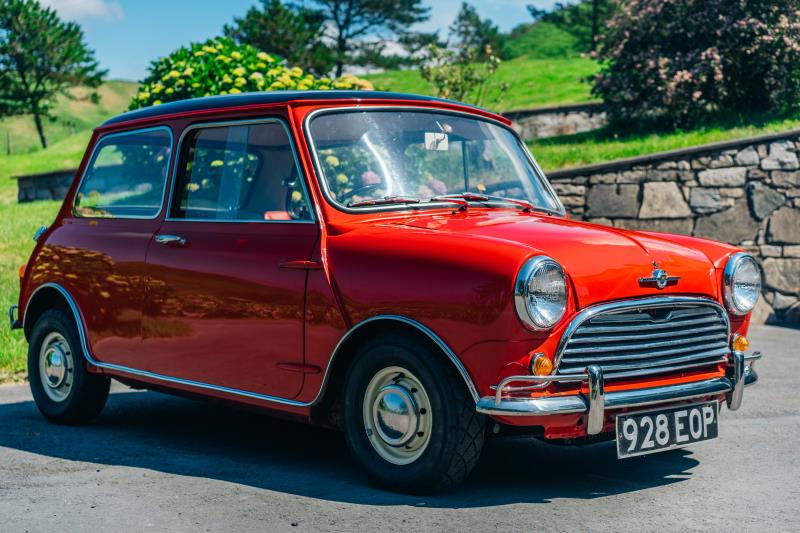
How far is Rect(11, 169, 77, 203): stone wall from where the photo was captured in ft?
71.4

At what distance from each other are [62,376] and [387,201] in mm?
2698

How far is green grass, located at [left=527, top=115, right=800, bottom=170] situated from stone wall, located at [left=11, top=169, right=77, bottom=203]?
33.8 feet

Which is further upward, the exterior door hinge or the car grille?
the exterior door hinge

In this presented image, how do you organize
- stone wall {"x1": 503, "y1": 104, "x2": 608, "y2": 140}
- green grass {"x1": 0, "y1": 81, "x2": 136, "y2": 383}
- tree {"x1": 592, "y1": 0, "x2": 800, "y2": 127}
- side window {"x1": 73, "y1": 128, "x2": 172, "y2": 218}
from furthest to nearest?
stone wall {"x1": 503, "y1": 104, "x2": 608, "y2": 140}, tree {"x1": 592, "y1": 0, "x2": 800, "y2": 127}, green grass {"x1": 0, "y1": 81, "x2": 136, "y2": 383}, side window {"x1": 73, "y1": 128, "x2": 172, "y2": 218}

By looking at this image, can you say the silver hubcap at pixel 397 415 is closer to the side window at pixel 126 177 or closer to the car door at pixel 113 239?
the car door at pixel 113 239

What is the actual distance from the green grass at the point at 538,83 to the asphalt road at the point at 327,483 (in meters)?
14.7

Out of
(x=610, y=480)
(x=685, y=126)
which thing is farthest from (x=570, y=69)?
(x=610, y=480)

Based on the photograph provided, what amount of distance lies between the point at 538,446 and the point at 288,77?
28.3ft

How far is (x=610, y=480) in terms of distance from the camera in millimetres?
5219

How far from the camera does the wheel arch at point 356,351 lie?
459cm

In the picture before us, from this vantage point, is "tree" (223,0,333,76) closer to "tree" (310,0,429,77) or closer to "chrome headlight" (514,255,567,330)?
"tree" (310,0,429,77)

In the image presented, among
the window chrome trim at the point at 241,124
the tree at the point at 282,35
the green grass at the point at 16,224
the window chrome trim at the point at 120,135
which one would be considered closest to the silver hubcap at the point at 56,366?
the window chrome trim at the point at 120,135

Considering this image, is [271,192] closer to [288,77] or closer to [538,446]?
[538,446]

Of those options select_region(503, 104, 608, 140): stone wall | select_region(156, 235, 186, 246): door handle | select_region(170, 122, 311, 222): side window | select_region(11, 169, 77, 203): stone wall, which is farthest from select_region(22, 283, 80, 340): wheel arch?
Result: select_region(11, 169, 77, 203): stone wall
